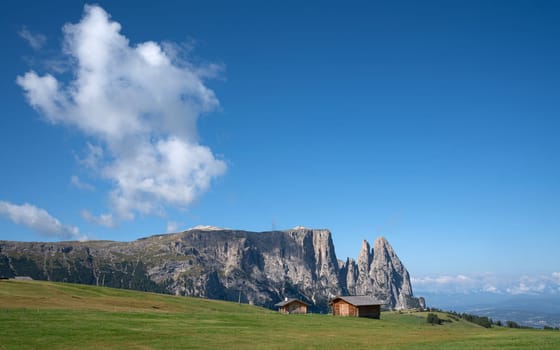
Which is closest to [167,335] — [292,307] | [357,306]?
[357,306]

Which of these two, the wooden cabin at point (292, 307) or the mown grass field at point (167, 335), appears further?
the wooden cabin at point (292, 307)

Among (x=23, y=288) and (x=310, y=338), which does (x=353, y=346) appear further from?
(x=23, y=288)

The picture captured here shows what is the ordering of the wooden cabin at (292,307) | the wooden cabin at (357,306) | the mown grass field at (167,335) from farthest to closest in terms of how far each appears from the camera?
the wooden cabin at (292,307) → the wooden cabin at (357,306) → the mown grass field at (167,335)

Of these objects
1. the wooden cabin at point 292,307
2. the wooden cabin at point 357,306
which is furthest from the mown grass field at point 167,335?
the wooden cabin at point 292,307

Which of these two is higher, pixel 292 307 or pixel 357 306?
pixel 357 306

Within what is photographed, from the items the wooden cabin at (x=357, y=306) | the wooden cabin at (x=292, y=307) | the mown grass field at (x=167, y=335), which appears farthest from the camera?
the wooden cabin at (x=292, y=307)

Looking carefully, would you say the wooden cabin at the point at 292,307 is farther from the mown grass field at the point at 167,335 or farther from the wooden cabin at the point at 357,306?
the mown grass field at the point at 167,335

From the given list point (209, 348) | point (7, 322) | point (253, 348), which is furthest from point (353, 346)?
point (7, 322)

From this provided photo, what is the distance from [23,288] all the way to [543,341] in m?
78.1

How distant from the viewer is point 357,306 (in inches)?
3684

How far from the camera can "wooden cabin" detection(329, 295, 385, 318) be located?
94125 millimetres

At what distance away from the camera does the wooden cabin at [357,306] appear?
94.1 meters

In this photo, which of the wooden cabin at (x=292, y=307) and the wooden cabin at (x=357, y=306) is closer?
the wooden cabin at (x=357, y=306)

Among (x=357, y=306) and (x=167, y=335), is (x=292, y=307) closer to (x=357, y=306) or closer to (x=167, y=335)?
(x=357, y=306)
